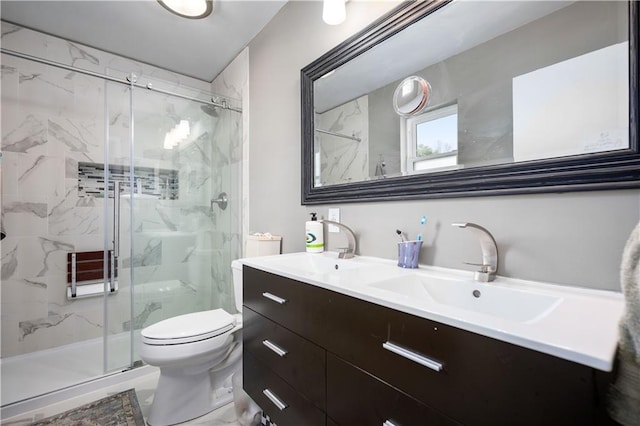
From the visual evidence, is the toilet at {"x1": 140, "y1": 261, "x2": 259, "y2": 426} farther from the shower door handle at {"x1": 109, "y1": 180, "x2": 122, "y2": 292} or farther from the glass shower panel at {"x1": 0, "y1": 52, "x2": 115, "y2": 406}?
the shower door handle at {"x1": 109, "y1": 180, "x2": 122, "y2": 292}

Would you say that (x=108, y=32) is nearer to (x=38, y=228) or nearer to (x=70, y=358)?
(x=38, y=228)

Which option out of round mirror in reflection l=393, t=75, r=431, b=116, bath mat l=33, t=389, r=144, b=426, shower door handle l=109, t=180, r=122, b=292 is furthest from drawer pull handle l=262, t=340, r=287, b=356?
shower door handle l=109, t=180, r=122, b=292

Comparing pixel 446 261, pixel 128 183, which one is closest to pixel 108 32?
pixel 128 183

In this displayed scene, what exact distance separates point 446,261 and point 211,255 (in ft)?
6.45

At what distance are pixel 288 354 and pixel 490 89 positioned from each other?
3.87 ft

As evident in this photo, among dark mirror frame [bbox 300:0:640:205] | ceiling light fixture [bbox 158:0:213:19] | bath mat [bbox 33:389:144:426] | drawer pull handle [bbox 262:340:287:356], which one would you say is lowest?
bath mat [bbox 33:389:144:426]

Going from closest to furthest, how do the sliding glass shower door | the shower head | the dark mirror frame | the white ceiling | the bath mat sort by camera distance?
the dark mirror frame → the bath mat → the white ceiling → the sliding glass shower door → the shower head

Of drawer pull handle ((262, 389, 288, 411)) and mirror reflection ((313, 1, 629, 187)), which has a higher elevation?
mirror reflection ((313, 1, 629, 187))

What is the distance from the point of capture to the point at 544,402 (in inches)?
17.3

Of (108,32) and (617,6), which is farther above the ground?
(108,32)

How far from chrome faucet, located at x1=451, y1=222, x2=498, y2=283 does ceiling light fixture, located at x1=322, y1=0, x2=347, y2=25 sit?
116cm

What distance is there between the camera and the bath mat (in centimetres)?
144

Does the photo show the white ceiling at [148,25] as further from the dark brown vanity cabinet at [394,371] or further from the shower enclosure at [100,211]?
the dark brown vanity cabinet at [394,371]

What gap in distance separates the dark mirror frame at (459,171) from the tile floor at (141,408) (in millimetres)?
1285
